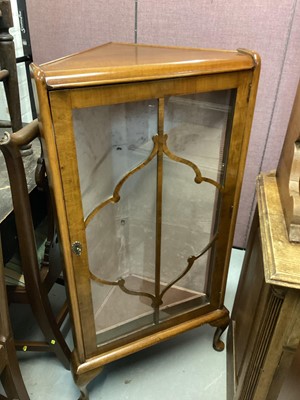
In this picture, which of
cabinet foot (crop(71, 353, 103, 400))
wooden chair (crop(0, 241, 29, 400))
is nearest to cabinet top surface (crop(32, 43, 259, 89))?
wooden chair (crop(0, 241, 29, 400))

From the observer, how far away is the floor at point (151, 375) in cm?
125

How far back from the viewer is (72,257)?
89cm

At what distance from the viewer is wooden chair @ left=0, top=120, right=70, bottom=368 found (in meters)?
0.84

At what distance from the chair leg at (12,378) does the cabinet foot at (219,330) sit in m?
0.65

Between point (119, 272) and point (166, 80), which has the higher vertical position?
point (166, 80)

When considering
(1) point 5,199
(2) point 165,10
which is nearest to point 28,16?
(2) point 165,10

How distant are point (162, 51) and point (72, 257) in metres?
0.58

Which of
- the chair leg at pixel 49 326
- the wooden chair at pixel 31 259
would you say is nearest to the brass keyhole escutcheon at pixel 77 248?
the wooden chair at pixel 31 259

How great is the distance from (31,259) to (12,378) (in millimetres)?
362

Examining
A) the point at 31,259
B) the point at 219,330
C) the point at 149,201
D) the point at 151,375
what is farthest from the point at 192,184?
the point at 151,375

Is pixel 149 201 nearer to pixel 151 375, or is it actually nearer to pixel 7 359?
pixel 7 359

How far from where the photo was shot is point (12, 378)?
1052 millimetres

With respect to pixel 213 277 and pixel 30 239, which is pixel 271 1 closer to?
pixel 213 277

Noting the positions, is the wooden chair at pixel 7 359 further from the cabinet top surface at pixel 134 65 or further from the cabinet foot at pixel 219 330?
the cabinet foot at pixel 219 330
